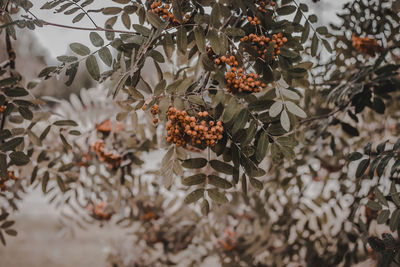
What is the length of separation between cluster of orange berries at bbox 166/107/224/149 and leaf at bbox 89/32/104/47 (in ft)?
1.51

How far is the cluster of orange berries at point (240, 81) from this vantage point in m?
1.03

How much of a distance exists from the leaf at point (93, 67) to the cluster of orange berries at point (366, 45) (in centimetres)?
156

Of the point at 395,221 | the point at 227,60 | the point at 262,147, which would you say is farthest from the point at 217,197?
the point at 395,221

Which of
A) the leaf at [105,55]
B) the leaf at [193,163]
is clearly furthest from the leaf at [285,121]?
the leaf at [105,55]

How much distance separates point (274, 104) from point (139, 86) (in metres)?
0.56

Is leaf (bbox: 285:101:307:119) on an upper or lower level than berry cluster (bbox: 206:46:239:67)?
lower

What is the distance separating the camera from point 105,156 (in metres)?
1.88

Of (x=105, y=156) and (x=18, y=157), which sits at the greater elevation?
(x=105, y=156)

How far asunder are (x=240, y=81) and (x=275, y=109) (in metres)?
0.17

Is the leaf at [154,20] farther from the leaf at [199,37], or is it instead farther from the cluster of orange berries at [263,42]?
the cluster of orange berries at [263,42]

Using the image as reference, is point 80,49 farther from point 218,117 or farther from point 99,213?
point 99,213

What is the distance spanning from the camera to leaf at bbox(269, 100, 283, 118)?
1.07 m

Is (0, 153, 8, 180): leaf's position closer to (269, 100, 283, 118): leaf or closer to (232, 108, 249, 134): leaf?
(232, 108, 249, 134): leaf

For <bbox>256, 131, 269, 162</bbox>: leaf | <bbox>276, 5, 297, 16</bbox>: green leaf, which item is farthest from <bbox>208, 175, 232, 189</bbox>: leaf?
<bbox>276, 5, 297, 16</bbox>: green leaf
